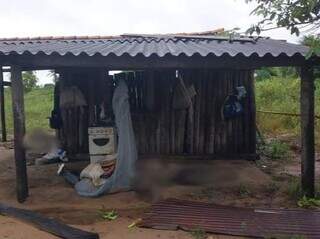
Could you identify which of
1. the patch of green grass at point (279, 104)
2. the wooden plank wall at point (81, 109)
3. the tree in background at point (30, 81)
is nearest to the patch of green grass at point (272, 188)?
the wooden plank wall at point (81, 109)

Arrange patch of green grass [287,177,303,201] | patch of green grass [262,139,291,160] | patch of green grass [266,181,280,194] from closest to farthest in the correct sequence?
1. patch of green grass [287,177,303,201]
2. patch of green grass [266,181,280,194]
3. patch of green grass [262,139,291,160]

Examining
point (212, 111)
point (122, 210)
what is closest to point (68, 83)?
point (212, 111)

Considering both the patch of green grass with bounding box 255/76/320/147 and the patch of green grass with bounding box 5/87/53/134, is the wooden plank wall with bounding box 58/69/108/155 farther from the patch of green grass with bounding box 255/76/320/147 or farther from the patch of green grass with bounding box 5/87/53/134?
the patch of green grass with bounding box 5/87/53/134

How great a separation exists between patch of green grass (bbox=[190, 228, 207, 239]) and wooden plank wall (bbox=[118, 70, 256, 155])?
4.50 metres

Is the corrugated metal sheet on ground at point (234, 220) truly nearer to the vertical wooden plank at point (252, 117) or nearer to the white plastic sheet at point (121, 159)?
the white plastic sheet at point (121, 159)

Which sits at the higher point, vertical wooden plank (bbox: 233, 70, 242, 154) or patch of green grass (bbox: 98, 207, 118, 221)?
vertical wooden plank (bbox: 233, 70, 242, 154)

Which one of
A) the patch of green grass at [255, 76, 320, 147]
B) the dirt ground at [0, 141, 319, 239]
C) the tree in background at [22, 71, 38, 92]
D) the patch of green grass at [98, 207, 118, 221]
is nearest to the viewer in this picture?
the dirt ground at [0, 141, 319, 239]

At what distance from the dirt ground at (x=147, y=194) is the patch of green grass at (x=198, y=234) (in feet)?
0.21

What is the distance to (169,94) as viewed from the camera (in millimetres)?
10258

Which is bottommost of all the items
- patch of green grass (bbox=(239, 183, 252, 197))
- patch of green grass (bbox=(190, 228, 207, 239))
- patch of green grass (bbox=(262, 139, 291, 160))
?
patch of green grass (bbox=(190, 228, 207, 239))

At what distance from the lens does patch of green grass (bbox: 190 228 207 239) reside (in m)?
5.86

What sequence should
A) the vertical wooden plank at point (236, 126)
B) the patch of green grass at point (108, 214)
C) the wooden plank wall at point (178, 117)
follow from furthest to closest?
the vertical wooden plank at point (236, 126), the wooden plank wall at point (178, 117), the patch of green grass at point (108, 214)

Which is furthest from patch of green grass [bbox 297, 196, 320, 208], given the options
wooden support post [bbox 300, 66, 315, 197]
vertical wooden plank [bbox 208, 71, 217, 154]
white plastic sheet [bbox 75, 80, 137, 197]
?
vertical wooden plank [bbox 208, 71, 217, 154]

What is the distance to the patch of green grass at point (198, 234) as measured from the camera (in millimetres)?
5862
